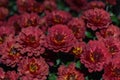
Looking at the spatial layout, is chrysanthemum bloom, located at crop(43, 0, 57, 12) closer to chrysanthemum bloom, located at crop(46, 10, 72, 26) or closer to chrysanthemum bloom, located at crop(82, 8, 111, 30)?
chrysanthemum bloom, located at crop(46, 10, 72, 26)

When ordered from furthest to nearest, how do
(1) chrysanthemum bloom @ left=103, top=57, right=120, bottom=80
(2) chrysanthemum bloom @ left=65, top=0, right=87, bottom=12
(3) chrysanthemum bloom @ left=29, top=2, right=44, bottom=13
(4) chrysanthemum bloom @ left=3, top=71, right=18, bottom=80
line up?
1. (2) chrysanthemum bloom @ left=65, top=0, right=87, bottom=12
2. (3) chrysanthemum bloom @ left=29, top=2, right=44, bottom=13
3. (4) chrysanthemum bloom @ left=3, top=71, right=18, bottom=80
4. (1) chrysanthemum bloom @ left=103, top=57, right=120, bottom=80

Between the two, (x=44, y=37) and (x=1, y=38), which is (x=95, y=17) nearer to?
(x=44, y=37)

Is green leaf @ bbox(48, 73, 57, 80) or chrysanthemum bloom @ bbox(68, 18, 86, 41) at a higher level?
chrysanthemum bloom @ bbox(68, 18, 86, 41)

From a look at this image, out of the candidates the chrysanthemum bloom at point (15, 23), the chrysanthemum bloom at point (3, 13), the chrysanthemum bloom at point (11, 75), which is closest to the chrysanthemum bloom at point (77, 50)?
the chrysanthemum bloom at point (11, 75)

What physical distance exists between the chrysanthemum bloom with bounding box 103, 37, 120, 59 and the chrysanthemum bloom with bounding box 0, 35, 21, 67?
0.45 meters

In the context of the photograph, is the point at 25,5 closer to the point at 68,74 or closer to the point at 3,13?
the point at 3,13

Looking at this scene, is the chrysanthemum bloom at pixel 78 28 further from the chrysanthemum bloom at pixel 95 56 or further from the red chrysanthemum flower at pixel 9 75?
the red chrysanthemum flower at pixel 9 75

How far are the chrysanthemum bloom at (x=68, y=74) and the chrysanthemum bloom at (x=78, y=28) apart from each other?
0.96ft

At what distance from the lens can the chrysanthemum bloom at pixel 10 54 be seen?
187 centimetres

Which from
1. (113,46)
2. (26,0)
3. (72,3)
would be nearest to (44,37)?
(113,46)

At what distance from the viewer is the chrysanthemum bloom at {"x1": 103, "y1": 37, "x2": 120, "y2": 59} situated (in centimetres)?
183

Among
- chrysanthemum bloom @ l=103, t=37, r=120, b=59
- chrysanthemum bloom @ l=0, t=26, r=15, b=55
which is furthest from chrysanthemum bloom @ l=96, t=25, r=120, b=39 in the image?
chrysanthemum bloom @ l=0, t=26, r=15, b=55

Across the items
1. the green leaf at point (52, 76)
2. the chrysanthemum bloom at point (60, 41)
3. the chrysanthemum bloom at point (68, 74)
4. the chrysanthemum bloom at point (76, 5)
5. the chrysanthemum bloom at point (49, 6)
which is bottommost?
the green leaf at point (52, 76)

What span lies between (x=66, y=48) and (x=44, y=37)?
0.14m
